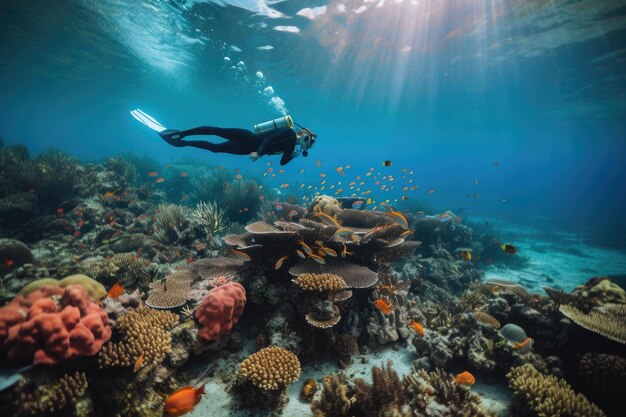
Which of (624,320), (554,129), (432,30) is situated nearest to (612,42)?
(432,30)

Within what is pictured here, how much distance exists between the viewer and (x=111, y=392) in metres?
3.71

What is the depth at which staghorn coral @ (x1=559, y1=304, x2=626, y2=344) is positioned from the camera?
436 cm

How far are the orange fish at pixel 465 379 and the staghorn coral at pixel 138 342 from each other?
4.45 m

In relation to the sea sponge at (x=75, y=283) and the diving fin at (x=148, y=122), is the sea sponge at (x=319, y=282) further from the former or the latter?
the diving fin at (x=148, y=122)

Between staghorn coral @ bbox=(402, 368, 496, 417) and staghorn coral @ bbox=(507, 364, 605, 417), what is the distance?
20.6 inches

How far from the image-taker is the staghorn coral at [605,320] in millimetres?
4363

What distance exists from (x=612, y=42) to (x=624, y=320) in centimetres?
2326

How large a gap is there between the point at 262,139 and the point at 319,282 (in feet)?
12.8

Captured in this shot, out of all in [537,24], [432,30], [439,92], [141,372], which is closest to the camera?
[141,372]

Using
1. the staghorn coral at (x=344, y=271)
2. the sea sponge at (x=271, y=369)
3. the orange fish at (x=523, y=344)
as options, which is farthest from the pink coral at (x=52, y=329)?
the orange fish at (x=523, y=344)

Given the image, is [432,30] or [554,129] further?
[554,129]

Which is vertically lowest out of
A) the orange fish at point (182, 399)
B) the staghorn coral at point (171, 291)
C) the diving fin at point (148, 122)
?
the staghorn coral at point (171, 291)

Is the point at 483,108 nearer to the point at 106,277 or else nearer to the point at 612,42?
the point at 612,42

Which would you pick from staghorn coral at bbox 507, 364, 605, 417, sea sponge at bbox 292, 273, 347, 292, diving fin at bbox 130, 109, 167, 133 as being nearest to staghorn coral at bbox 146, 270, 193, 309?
sea sponge at bbox 292, 273, 347, 292
